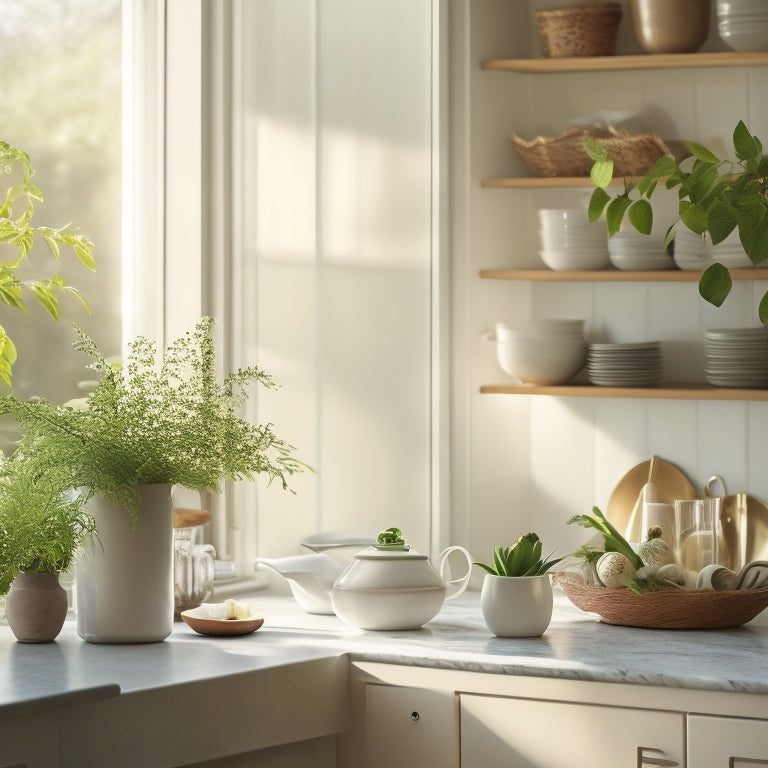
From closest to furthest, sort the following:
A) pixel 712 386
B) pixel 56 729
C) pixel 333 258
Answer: pixel 56 729 → pixel 712 386 → pixel 333 258

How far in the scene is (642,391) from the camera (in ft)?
9.98

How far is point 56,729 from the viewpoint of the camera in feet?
6.60

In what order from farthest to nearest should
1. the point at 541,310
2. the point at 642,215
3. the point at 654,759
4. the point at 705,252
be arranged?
the point at 541,310 → the point at 705,252 → the point at 654,759 → the point at 642,215

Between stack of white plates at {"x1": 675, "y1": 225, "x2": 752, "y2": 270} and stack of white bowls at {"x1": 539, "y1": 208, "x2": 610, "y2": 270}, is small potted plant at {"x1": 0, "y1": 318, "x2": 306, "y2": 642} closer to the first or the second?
stack of white bowls at {"x1": 539, "y1": 208, "x2": 610, "y2": 270}

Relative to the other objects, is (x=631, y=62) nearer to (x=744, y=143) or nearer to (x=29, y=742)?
(x=744, y=143)

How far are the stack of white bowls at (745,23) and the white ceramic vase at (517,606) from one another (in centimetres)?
139

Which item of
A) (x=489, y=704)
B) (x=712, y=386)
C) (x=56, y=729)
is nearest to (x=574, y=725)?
(x=489, y=704)

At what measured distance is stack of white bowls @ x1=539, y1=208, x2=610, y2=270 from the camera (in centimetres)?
314

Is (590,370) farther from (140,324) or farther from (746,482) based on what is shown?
(140,324)

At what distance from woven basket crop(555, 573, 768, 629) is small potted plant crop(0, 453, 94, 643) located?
3.60 feet

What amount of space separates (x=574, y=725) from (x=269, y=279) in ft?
4.70

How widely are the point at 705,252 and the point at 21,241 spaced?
1562 millimetres

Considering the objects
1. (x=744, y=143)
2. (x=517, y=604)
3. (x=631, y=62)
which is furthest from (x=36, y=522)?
(x=631, y=62)

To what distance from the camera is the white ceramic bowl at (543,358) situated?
3.14 metres
